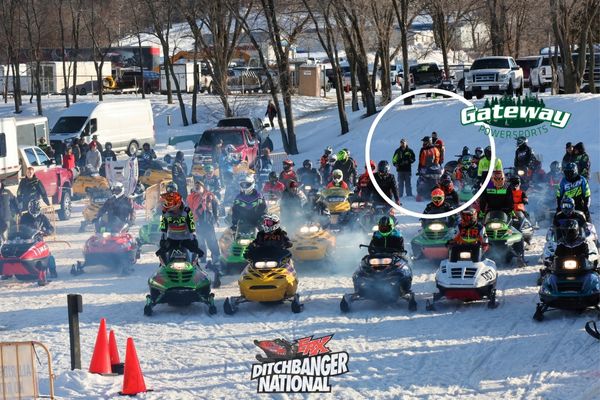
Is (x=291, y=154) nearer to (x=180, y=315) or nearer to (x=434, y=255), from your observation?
(x=434, y=255)

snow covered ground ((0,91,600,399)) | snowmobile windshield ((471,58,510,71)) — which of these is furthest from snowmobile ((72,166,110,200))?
snowmobile windshield ((471,58,510,71))

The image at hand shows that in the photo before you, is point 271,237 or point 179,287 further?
point 271,237

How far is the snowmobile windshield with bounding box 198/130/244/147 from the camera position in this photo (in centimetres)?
3312

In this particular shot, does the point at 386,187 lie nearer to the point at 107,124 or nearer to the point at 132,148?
the point at 132,148

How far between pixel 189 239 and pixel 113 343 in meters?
3.90

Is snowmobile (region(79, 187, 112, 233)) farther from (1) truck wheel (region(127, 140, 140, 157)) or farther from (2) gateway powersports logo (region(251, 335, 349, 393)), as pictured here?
(1) truck wheel (region(127, 140, 140, 157))

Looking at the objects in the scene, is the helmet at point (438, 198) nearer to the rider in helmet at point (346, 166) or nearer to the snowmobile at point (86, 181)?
the rider in helmet at point (346, 166)

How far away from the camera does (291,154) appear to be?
39969 millimetres

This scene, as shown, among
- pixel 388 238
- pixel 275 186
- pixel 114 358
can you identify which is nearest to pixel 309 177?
pixel 275 186

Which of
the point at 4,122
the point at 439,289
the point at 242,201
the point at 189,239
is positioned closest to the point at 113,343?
the point at 189,239

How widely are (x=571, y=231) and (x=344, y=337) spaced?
3.56m

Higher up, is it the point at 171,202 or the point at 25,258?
the point at 171,202

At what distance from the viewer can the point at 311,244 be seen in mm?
18531

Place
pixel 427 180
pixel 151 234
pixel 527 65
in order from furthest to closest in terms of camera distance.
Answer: pixel 527 65 < pixel 427 180 < pixel 151 234
